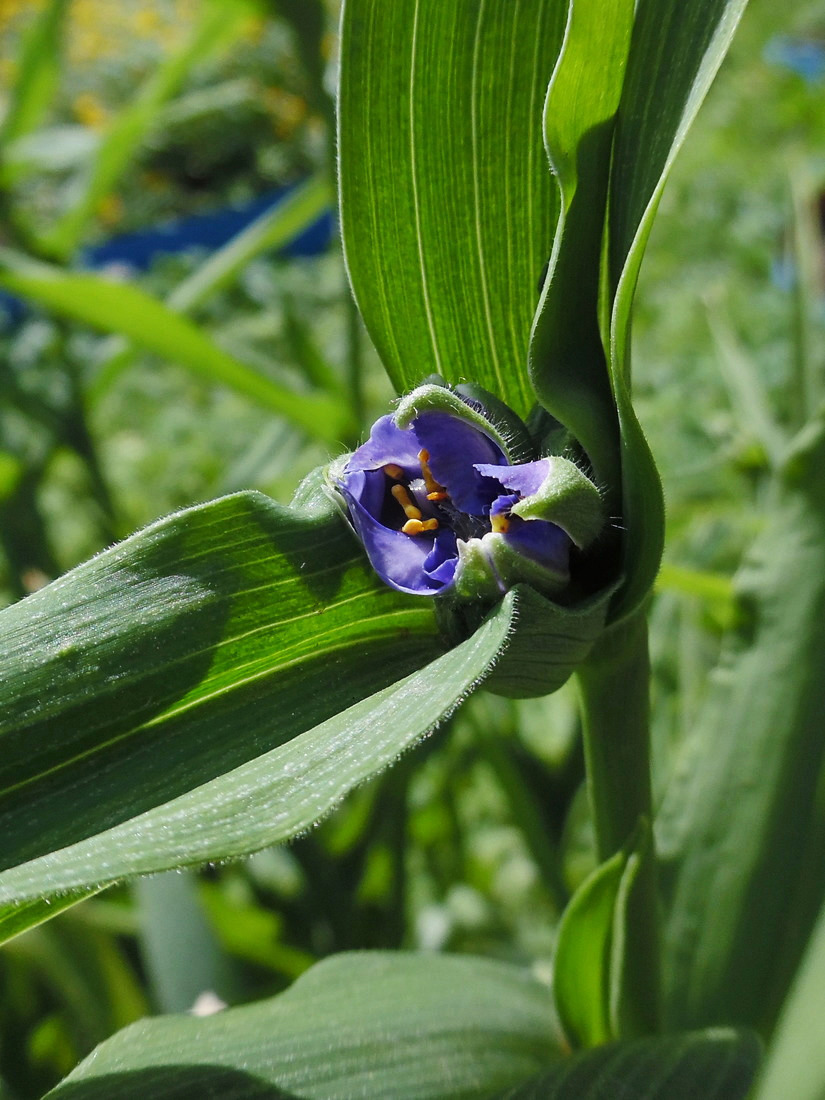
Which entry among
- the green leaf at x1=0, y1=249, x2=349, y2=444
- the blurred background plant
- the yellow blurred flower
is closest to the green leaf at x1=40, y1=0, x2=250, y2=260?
the blurred background plant

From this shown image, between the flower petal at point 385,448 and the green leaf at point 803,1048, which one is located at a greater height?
the flower petal at point 385,448

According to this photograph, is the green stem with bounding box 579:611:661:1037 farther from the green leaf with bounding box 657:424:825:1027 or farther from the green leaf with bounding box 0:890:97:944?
the green leaf with bounding box 0:890:97:944

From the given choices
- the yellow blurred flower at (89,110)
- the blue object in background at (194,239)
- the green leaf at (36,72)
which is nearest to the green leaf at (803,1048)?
the green leaf at (36,72)

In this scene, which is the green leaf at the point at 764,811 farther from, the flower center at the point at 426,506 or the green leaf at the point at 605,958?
the flower center at the point at 426,506

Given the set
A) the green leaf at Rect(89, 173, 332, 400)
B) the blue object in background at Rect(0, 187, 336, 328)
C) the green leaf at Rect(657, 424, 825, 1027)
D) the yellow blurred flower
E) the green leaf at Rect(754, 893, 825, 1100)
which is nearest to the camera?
the green leaf at Rect(754, 893, 825, 1100)

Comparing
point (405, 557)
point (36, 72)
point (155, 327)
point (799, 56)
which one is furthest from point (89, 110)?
point (405, 557)

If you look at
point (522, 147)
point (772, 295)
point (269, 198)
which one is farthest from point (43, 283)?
point (269, 198)

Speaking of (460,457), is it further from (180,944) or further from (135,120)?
(135,120)
